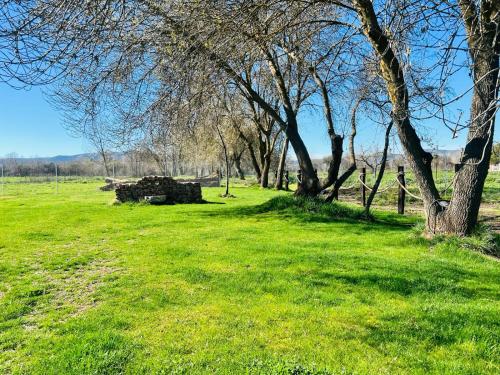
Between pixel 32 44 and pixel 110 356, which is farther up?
pixel 32 44

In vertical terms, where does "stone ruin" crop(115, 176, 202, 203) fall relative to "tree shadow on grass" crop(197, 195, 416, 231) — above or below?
above

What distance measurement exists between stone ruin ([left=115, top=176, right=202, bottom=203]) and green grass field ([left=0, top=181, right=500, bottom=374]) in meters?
7.66

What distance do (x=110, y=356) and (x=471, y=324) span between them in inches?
130

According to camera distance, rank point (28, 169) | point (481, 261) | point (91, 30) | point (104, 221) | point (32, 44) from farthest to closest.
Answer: point (28, 169) → point (104, 221) → point (481, 261) → point (91, 30) → point (32, 44)

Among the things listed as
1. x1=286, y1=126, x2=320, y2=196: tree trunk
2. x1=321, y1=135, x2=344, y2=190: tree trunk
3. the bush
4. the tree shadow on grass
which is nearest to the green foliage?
the bush

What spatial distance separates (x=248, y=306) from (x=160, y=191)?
1284cm

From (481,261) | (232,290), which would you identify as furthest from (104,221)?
(481,261)

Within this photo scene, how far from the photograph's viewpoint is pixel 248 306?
4.20 meters

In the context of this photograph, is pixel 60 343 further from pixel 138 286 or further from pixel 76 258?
pixel 76 258

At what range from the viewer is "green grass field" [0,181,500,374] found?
3121 millimetres

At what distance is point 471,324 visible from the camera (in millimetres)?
3707

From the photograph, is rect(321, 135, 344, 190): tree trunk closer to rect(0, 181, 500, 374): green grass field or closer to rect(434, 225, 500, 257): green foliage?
rect(0, 181, 500, 374): green grass field

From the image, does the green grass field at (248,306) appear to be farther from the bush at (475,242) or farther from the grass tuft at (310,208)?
the grass tuft at (310,208)

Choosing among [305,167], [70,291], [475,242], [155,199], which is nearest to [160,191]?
[155,199]
